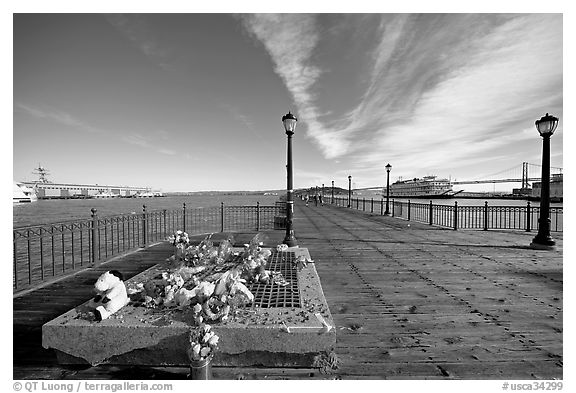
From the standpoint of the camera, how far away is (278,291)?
3.53 meters

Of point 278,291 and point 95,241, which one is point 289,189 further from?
point 95,241

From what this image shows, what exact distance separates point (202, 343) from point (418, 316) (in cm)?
313

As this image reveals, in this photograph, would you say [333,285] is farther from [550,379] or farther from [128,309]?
[128,309]

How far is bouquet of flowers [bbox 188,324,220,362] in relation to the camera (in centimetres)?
221

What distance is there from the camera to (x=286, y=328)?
2.52 m

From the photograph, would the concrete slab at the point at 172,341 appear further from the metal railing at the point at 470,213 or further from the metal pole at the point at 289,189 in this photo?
the metal railing at the point at 470,213

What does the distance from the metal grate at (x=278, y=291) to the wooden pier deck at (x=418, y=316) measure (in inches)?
28.0

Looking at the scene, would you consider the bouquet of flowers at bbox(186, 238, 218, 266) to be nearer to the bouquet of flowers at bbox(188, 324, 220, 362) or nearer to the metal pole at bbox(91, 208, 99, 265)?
the bouquet of flowers at bbox(188, 324, 220, 362)

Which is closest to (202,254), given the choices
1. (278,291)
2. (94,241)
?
(278,291)

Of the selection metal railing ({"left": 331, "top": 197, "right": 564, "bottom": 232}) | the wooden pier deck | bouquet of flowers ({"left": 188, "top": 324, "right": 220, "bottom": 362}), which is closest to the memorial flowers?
bouquet of flowers ({"left": 188, "top": 324, "right": 220, "bottom": 362})

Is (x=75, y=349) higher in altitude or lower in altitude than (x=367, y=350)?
higher

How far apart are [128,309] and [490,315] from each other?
516cm

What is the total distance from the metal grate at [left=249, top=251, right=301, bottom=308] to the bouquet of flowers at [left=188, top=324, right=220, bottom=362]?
2.61 ft
